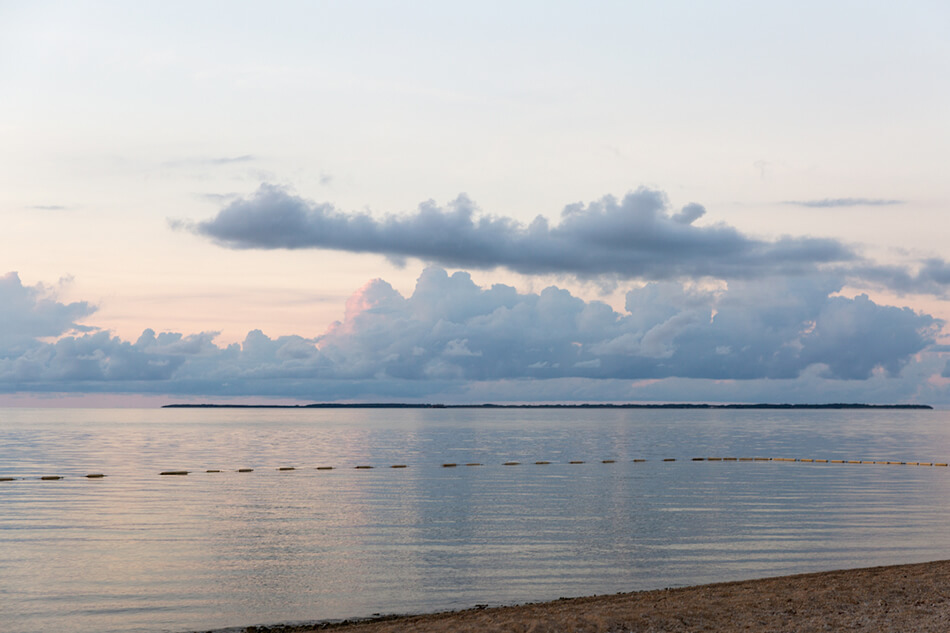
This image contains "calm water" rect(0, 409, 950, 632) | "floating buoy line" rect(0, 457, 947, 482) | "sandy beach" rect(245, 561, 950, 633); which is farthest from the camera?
"floating buoy line" rect(0, 457, 947, 482)

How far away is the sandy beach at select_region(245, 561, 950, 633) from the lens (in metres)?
21.9

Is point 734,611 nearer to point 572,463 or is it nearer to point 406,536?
point 406,536

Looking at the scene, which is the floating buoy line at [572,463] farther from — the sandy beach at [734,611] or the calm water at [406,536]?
the sandy beach at [734,611]

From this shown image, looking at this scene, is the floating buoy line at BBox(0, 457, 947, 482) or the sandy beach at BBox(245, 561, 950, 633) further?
the floating buoy line at BBox(0, 457, 947, 482)

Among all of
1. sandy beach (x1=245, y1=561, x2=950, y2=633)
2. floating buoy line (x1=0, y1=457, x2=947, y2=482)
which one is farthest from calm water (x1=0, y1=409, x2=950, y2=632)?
sandy beach (x1=245, y1=561, x2=950, y2=633)

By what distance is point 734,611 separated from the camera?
23641mm

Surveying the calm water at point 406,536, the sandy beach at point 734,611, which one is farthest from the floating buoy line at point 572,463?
the sandy beach at point 734,611

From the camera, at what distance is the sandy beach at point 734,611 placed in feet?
72.0

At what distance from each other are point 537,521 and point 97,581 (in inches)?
922

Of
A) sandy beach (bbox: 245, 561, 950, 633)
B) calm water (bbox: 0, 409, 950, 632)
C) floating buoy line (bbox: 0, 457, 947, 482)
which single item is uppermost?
sandy beach (bbox: 245, 561, 950, 633)

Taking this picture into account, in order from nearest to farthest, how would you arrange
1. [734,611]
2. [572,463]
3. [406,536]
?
[734,611]
[406,536]
[572,463]

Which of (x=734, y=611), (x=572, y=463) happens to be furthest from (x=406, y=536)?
(x=572, y=463)

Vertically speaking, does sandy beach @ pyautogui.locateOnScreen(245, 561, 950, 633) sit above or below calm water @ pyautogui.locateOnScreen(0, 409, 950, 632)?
above

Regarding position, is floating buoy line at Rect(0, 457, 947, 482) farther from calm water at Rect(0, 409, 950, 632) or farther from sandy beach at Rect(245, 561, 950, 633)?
sandy beach at Rect(245, 561, 950, 633)
